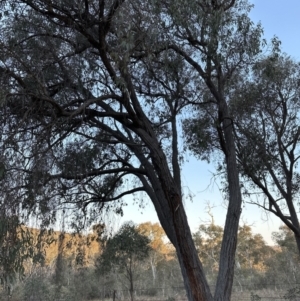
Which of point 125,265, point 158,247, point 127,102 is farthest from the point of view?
point 158,247

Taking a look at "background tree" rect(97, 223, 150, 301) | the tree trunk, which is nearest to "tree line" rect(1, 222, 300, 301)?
"background tree" rect(97, 223, 150, 301)

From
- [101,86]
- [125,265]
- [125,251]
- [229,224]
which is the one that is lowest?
[229,224]

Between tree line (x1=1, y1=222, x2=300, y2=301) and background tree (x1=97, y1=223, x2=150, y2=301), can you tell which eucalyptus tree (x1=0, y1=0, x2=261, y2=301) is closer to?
tree line (x1=1, y1=222, x2=300, y2=301)

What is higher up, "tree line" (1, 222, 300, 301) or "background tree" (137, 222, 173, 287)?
"background tree" (137, 222, 173, 287)

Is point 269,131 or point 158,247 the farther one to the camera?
point 158,247

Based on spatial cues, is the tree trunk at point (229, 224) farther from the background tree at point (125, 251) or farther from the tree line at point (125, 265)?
the background tree at point (125, 251)

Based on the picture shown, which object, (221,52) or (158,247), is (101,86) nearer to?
(221,52)

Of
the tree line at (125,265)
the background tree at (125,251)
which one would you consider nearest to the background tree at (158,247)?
the tree line at (125,265)

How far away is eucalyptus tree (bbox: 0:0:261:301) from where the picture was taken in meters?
4.41

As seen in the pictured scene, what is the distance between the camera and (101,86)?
6477mm

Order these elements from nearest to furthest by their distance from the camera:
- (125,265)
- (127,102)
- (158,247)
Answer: (127,102) → (125,265) → (158,247)

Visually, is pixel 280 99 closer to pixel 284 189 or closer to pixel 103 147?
pixel 284 189

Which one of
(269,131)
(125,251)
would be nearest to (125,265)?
(125,251)

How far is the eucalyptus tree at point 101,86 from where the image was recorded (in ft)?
14.5
